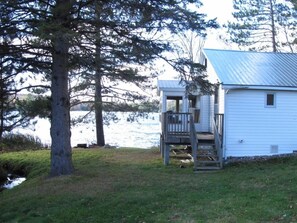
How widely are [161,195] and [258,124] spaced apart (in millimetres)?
7193

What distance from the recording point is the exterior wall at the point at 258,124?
48.8 ft

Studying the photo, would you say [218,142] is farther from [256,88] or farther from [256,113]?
[256,88]

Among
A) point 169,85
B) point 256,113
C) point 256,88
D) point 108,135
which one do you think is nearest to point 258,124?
point 256,113

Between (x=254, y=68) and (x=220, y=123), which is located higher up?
(x=254, y=68)

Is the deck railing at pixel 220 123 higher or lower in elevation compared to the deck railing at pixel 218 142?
higher

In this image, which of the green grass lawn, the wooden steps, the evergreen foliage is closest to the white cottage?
the wooden steps

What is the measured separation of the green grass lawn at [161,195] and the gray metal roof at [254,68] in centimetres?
327

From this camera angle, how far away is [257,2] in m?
29.1

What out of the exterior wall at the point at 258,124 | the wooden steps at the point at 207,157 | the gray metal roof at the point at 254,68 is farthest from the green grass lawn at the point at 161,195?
the gray metal roof at the point at 254,68

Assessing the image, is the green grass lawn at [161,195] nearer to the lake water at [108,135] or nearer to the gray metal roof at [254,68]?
the gray metal roof at [254,68]

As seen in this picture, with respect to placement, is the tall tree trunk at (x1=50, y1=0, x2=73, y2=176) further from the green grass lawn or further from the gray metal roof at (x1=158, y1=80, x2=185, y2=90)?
the gray metal roof at (x1=158, y1=80, x2=185, y2=90)

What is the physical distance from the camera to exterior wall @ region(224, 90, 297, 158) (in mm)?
14875

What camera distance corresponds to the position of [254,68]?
16750mm

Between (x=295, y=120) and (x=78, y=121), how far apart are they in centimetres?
1222
